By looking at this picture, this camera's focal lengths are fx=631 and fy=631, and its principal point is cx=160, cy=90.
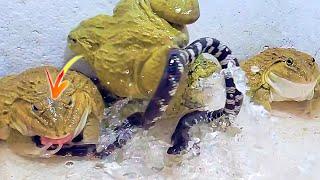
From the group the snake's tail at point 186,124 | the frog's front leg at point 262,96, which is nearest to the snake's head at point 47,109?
the snake's tail at point 186,124

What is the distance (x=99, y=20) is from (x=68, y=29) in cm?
8

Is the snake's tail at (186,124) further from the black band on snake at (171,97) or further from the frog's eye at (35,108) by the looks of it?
the frog's eye at (35,108)

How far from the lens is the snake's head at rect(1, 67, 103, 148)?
2.57 ft

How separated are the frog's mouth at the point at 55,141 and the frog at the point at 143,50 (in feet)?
0.17

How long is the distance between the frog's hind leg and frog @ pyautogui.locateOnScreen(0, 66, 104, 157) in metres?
0.04

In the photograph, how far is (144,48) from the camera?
81 cm

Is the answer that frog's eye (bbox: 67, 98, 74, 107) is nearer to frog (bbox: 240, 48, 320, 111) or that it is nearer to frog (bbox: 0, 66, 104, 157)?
frog (bbox: 0, 66, 104, 157)

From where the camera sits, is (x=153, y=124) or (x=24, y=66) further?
(x=24, y=66)

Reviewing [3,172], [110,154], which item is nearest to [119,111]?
[110,154]

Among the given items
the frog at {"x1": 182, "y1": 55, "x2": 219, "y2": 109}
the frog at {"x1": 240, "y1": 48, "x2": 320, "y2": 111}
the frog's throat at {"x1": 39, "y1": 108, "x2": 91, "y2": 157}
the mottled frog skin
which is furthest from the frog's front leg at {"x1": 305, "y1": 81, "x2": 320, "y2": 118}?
the frog's throat at {"x1": 39, "y1": 108, "x2": 91, "y2": 157}

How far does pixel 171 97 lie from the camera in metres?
0.76

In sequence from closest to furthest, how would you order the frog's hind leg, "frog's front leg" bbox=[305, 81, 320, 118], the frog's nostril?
the frog's hind leg
the frog's nostril
"frog's front leg" bbox=[305, 81, 320, 118]

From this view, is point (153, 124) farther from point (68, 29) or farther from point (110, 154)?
point (68, 29)

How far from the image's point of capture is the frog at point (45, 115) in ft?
2.58
